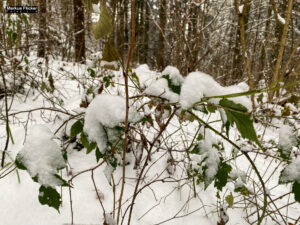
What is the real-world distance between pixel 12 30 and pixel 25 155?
95.0 inches

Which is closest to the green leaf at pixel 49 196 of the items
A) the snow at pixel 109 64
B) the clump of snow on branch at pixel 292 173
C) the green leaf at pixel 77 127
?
the green leaf at pixel 77 127

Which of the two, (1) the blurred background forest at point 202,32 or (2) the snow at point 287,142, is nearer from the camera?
(2) the snow at point 287,142

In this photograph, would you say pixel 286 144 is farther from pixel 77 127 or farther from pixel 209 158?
pixel 77 127

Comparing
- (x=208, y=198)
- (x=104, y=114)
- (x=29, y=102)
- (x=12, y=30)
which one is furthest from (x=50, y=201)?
(x=12, y=30)

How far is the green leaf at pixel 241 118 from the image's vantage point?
0.34 m

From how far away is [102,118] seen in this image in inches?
16.9

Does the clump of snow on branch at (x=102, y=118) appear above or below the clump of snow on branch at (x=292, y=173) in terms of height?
above

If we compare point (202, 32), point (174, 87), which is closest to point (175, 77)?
point (174, 87)

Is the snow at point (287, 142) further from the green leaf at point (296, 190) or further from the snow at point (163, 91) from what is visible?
the snow at point (163, 91)

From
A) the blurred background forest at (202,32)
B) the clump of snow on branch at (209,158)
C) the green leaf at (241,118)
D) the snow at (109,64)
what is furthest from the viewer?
the blurred background forest at (202,32)

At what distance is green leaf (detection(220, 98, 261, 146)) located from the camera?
341 mm

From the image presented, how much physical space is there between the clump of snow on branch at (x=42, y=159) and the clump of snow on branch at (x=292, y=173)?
1.68ft

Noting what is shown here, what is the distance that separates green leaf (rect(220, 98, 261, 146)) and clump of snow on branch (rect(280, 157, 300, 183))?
255 mm

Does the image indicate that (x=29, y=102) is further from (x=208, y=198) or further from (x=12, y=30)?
(x=208, y=198)
